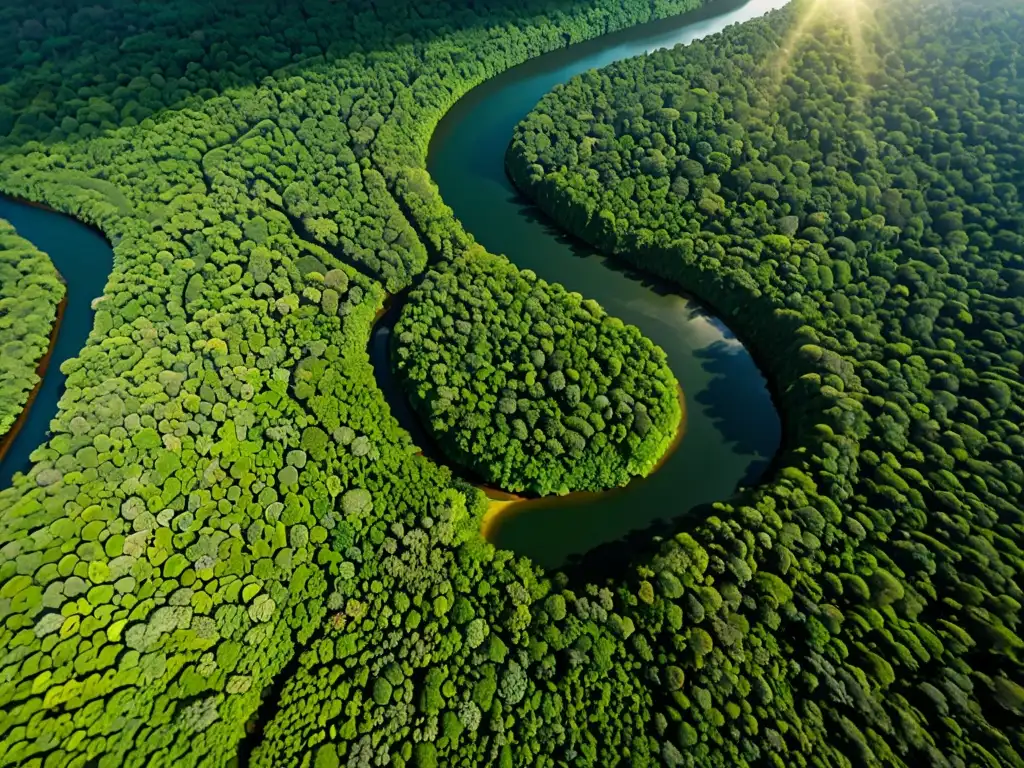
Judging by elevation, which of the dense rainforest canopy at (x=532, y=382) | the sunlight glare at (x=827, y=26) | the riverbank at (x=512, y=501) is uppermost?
the sunlight glare at (x=827, y=26)

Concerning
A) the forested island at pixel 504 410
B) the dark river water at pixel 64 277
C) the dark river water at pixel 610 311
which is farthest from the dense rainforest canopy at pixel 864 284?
the dark river water at pixel 64 277

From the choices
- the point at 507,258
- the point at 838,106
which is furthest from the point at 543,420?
the point at 838,106

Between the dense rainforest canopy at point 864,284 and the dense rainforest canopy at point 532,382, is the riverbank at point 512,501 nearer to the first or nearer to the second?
the dense rainforest canopy at point 532,382

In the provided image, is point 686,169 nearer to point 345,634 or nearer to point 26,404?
point 345,634

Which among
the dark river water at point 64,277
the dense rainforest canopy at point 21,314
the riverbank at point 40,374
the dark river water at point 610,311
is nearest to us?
the dark river water at point 610,311

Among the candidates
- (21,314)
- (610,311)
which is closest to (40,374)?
(21,314)

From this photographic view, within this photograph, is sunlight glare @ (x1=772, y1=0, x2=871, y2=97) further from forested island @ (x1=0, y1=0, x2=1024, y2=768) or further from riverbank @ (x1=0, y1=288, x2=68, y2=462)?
riverbank @ (x1=0, y1=288, x2=68, y2=462)

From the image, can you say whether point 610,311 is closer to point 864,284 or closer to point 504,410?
point 504,410
